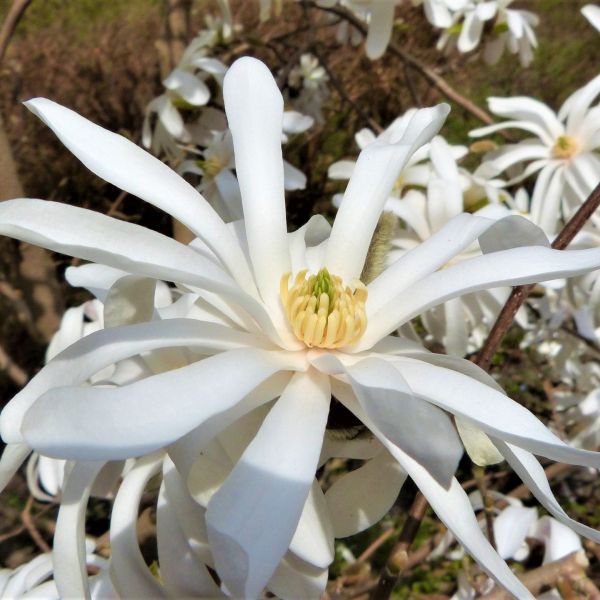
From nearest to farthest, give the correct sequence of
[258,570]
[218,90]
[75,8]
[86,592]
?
[258,570], [86,592], [218,90], [75,8]

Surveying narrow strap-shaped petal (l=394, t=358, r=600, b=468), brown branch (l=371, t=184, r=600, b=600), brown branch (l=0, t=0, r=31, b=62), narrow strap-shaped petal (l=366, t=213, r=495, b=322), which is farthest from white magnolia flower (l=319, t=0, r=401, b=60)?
narrow strap-shaped petal (l=394, t=358, r=600, b=468)

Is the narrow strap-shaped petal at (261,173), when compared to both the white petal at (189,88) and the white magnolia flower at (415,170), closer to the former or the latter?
the white magnolia flower at (415,170)

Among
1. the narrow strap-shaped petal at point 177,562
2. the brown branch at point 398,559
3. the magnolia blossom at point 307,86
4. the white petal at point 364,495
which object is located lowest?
the magnolia blossom at point 307,86

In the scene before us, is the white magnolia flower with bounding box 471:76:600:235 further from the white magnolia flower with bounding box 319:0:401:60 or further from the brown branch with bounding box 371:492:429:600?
the brown branch with bounding box 371:492:429:600

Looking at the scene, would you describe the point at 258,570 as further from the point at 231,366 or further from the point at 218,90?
the point at 218,90

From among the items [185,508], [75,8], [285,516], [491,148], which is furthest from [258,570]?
[75,8]

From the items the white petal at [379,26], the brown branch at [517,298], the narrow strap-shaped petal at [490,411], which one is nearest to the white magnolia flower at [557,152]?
the white petal at [379,26]
